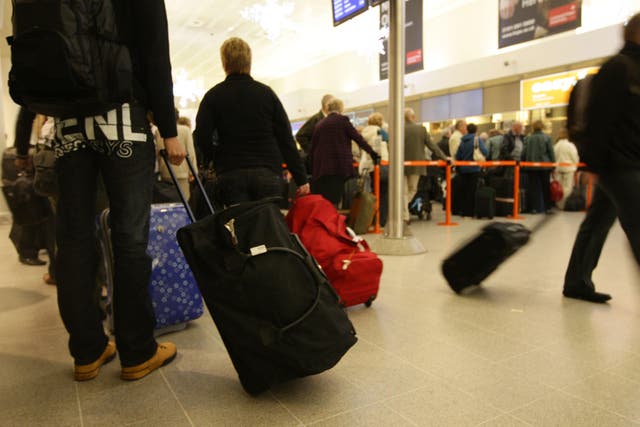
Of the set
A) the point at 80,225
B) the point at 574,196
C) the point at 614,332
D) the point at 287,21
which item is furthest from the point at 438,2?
the point at 80,225

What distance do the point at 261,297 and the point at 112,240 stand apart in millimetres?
620

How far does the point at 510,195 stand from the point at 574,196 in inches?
62.1

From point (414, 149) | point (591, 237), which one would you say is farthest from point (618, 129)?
point (414, 149)

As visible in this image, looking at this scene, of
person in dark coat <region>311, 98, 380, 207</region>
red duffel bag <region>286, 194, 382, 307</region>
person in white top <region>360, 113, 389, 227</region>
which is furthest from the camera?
person in white top <region>360, 113, 389, 227</region>

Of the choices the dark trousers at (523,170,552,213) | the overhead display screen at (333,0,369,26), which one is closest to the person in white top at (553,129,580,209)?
the dark trousers at (523,170,552,213)

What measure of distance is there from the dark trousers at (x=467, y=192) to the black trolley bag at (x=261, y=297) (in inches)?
246

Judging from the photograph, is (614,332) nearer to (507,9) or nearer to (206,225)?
(206,225)

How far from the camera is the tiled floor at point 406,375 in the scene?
154 cm

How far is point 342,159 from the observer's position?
15.3ft

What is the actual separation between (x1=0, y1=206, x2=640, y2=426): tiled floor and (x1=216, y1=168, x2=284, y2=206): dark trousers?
701mm

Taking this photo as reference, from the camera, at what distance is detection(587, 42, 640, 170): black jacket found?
1888mm

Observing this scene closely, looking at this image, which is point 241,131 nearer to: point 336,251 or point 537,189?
point 336,251

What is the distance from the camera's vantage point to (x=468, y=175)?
762 centimetres

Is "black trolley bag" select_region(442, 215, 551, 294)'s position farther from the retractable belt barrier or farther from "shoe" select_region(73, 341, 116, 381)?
the retractable belt barrier
